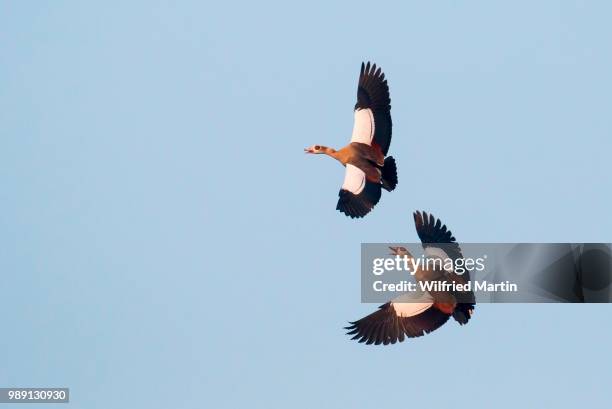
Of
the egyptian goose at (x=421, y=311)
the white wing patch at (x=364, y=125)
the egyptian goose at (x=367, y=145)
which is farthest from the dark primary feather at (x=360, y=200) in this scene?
the egyptian goose at (x=421, y=311)

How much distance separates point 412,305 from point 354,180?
4.95m

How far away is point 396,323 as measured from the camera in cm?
5672

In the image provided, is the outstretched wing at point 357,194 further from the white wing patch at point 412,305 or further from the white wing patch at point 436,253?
the white wing patch at point 412,305

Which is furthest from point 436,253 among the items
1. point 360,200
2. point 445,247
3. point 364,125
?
point 364,125

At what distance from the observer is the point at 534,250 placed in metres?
60.2

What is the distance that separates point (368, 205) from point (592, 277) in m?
6.06

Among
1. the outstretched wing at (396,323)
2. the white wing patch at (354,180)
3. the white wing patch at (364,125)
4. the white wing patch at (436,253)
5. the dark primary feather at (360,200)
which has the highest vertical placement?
the white wing patch at (364,125)

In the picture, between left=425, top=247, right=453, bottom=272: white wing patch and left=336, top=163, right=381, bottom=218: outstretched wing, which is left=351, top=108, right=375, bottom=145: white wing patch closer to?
left=336, top=163, right=381, bottom=218: outstretched wing

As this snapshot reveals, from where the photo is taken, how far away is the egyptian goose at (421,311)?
5647 cm

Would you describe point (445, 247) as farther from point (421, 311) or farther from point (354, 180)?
point (354, 180)

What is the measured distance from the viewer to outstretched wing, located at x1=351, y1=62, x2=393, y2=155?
2362 inches

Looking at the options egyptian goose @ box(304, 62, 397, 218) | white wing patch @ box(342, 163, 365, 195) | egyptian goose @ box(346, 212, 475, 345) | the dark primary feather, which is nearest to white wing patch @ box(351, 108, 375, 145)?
egyptian goose @ box(304, 62, 397, 218)

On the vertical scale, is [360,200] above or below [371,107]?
below

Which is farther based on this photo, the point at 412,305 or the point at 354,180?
the point at 354,180
